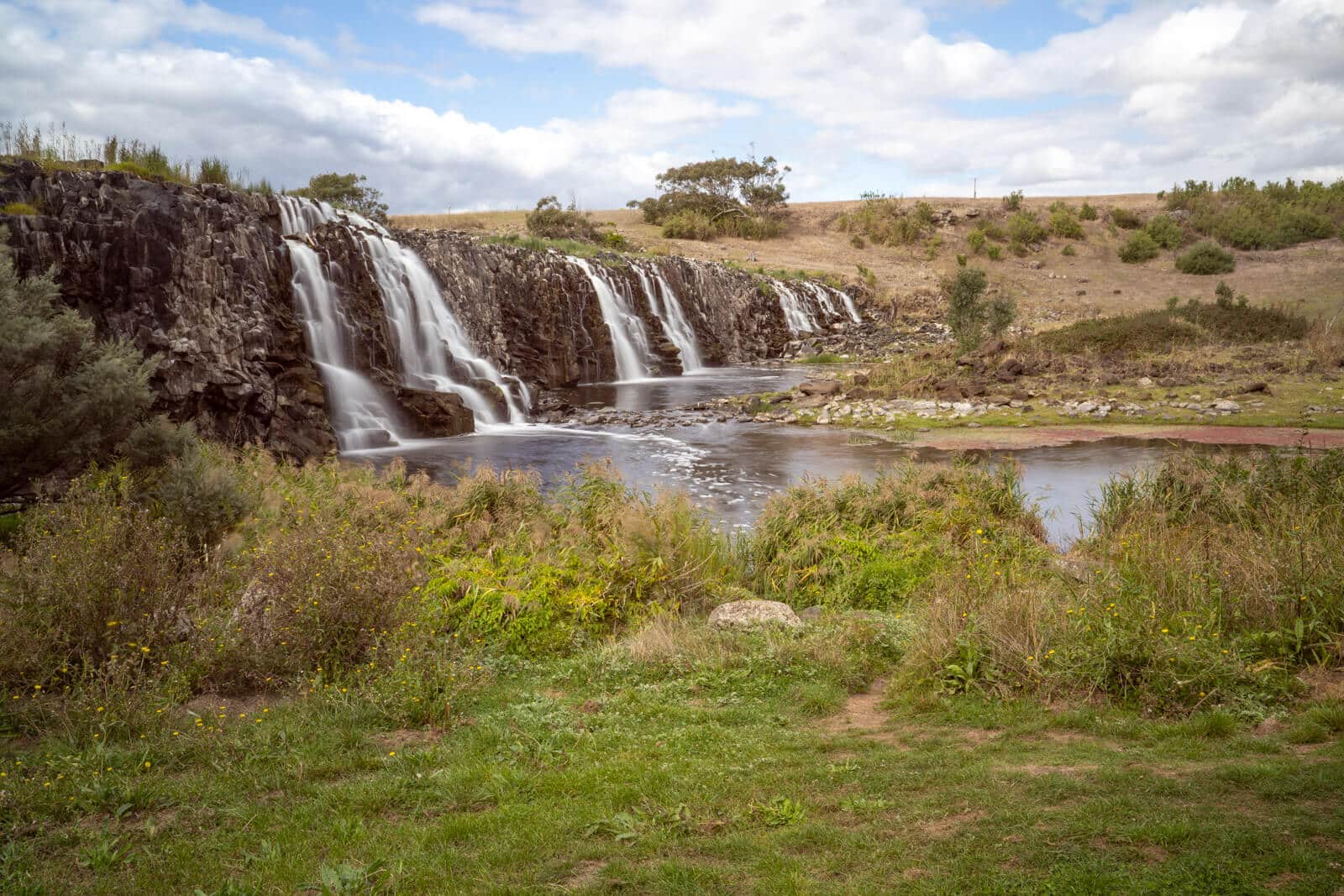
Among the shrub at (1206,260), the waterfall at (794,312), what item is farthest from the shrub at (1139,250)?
the waterfall at (794,312)

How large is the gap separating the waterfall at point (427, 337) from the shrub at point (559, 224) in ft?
61.6

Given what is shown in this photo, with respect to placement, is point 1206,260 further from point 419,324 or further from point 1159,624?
point 1159,624

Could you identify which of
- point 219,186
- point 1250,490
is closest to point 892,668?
point 1250,490

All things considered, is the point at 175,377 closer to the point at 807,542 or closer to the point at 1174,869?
the point at 807,542

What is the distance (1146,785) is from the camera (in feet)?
14.4

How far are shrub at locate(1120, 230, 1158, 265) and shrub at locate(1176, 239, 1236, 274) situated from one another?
3602 mm

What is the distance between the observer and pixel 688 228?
5716 cm

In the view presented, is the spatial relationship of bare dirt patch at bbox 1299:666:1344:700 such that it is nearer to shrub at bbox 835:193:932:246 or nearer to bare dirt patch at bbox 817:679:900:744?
bare dirt patch at bbox 817:679:900:744

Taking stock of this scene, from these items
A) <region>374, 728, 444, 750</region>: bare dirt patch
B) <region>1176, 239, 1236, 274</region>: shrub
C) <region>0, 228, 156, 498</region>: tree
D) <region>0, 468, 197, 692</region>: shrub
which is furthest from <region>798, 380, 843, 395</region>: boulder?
<region>1176, 239, 1236, 274</region>: shrub

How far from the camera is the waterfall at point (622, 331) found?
32.9 m

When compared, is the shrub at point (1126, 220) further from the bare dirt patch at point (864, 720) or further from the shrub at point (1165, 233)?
the bare dirt patch at point (864, 720)

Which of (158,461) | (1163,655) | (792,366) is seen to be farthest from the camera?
(792,366)

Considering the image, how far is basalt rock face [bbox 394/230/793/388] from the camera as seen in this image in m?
27.5

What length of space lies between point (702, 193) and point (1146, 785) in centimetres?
6145
